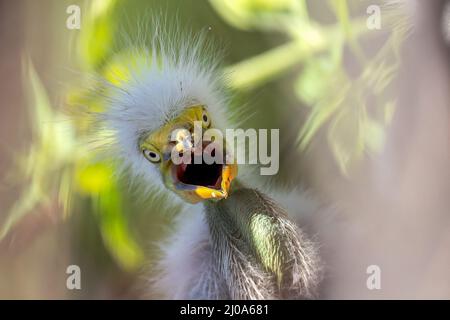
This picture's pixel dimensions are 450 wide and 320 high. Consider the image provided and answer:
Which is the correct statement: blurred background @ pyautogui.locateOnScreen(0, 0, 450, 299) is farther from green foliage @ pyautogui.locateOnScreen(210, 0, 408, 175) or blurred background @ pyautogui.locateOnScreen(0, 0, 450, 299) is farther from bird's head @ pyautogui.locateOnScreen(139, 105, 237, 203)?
bird's head @ pyautogui.locateOnScreen(139, 105, 237, 203)

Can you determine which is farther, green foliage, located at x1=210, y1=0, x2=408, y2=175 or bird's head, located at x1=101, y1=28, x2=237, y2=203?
green foliage, located at x1=210, y1=0, x2=408, y2=175

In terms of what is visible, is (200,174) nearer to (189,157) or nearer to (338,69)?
(189,157)

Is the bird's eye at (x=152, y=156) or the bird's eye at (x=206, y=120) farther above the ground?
the bird's eye at (x=206, y=120)

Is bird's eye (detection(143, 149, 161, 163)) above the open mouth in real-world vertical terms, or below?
above

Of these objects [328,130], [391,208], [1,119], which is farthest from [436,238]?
[1,119]

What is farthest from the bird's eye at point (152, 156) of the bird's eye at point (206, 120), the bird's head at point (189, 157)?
the bird's eye at point (206, 120)

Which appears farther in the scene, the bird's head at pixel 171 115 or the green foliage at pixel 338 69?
the green foliage at pixel 338 69

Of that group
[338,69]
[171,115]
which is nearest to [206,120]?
[171,115]

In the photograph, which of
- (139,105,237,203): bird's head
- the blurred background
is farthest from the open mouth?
the blurred background

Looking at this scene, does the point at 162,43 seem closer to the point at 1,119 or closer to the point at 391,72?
the point at 1,119

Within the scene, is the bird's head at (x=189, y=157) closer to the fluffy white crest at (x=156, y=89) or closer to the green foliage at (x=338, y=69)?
the fluffy white crest at (x=156, y=89)
